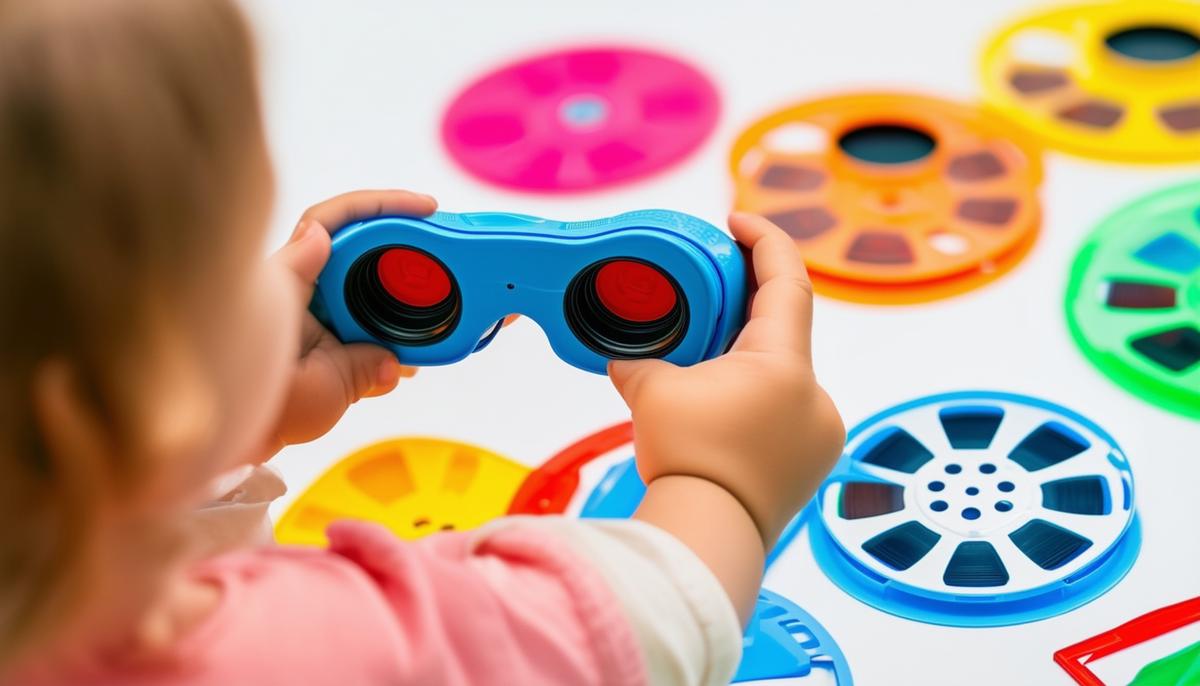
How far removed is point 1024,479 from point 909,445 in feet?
0.19

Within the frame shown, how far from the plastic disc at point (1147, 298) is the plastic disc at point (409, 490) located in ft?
1.05

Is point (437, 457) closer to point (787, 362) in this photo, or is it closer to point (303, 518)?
point (303, 518)

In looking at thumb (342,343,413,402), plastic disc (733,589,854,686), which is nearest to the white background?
plastic disc (733,589,854,686)

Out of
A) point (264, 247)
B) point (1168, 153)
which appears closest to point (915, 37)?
point (1168, 153)

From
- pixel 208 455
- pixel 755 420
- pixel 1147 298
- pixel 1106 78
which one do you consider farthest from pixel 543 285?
pixel 1106 78

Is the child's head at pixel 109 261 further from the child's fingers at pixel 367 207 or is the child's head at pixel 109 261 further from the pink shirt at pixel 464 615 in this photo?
the child's fingers at pixel 367 207

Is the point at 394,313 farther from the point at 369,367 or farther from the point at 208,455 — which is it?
the point at 208,455

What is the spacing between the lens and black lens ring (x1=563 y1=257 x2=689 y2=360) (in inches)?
22.2

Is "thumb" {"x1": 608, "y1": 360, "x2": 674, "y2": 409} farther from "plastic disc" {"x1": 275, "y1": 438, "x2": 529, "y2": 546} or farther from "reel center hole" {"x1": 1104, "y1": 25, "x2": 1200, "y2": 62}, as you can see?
"reel center hole" {"x1": 1104, "y1": 25, "x2": 1200, "y2": 62}

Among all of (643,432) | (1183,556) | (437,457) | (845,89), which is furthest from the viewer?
(845,89)

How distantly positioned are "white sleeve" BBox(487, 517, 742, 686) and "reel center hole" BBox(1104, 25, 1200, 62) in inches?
25.6

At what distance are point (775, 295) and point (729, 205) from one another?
338 mm

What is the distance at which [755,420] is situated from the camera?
0.49m

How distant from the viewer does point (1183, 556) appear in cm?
61
